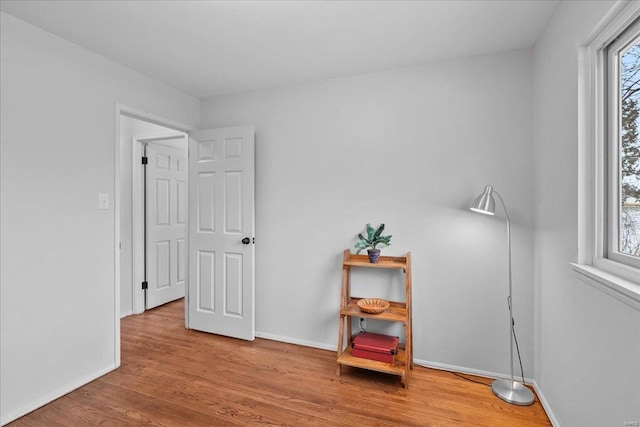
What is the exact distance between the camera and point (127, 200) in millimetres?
3666

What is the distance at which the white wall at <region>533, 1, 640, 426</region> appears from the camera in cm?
118

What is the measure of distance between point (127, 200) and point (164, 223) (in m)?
0.50

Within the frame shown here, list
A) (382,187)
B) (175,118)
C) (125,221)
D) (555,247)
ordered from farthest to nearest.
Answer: (125,221) < (175,118) < (382,187) < (555,247)

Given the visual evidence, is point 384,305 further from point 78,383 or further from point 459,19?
point 78,383

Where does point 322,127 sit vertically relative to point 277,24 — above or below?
below

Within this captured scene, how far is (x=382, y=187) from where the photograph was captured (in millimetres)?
2613

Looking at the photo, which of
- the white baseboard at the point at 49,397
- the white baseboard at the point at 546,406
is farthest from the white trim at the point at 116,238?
the white baseboard at the point at 546,406

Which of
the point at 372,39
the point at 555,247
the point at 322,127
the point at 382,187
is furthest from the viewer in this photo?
the point at 322,127

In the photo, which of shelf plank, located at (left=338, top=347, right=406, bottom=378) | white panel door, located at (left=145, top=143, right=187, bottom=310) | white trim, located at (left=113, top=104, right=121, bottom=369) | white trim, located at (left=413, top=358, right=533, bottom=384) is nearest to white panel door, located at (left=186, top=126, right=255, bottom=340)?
white panel door, located at (left=145, top=143, right=187, bottom=310)

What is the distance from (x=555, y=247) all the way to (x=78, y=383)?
3298mm

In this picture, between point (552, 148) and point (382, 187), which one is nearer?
point (552, 148)

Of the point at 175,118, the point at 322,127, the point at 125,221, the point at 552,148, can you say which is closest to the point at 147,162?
the point at 125,221

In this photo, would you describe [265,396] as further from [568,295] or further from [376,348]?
[568,295]

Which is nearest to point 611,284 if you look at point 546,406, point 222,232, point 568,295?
point 568,295
